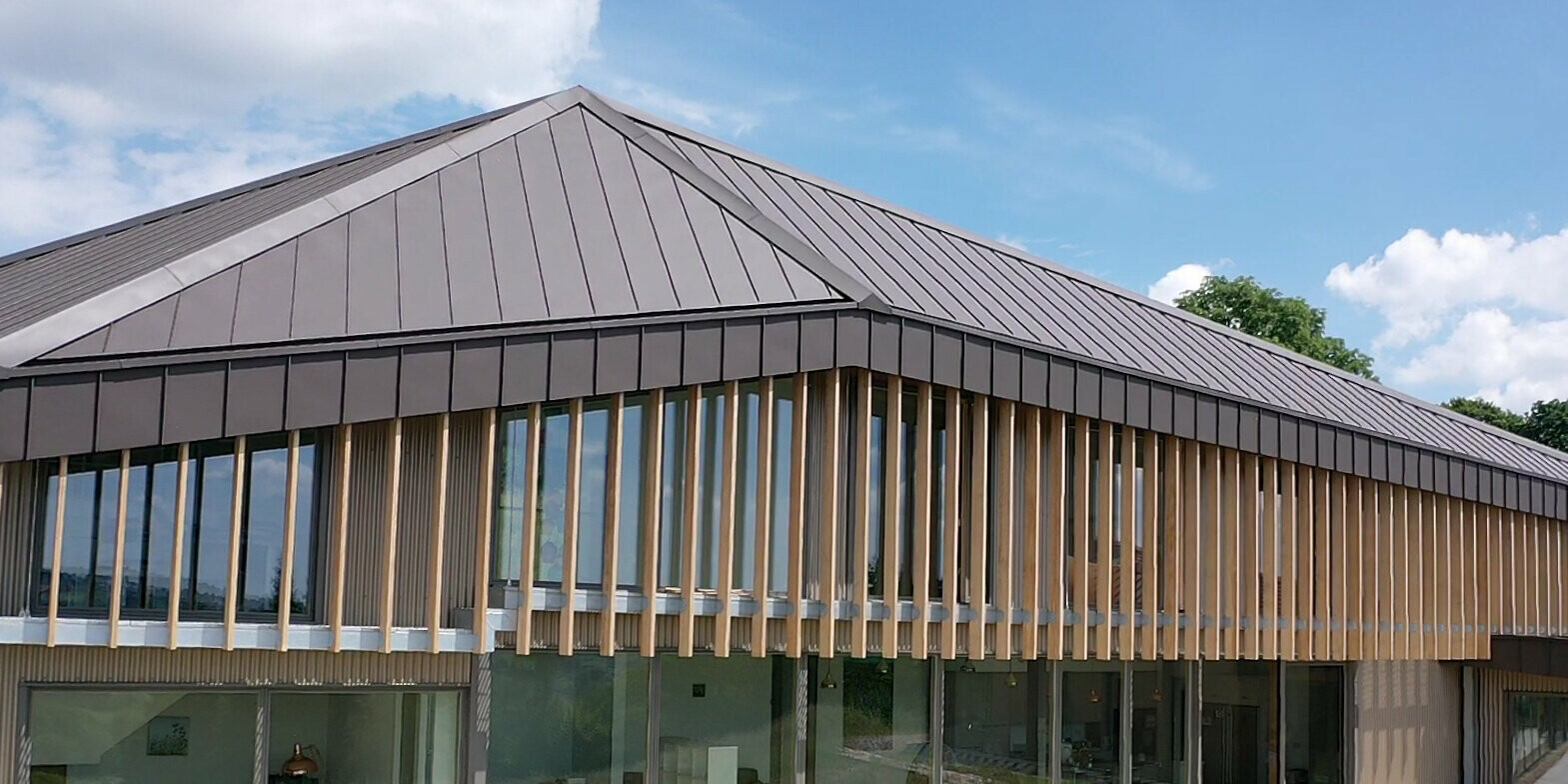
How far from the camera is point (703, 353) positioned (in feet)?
43.1

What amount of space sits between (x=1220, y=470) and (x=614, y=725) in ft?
26.1

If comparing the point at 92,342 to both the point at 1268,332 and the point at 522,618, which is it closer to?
the point at 522,618

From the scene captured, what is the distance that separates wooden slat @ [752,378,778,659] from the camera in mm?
13422

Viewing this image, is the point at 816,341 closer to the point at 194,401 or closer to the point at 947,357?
the point at 947,357

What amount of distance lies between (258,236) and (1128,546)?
9.45m

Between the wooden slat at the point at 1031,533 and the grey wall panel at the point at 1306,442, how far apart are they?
4.21 m

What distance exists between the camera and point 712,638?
13484 millimetres

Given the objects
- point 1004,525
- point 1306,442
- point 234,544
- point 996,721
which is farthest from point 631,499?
A: point 1306,442

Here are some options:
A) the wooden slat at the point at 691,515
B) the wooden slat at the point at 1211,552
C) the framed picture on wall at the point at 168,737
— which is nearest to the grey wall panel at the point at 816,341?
the wooden slat at the point at 691,515

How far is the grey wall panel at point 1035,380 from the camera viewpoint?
1515 cm

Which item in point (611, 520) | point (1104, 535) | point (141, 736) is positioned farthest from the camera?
point (1104, 535)

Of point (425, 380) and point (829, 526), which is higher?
point (425, 380)

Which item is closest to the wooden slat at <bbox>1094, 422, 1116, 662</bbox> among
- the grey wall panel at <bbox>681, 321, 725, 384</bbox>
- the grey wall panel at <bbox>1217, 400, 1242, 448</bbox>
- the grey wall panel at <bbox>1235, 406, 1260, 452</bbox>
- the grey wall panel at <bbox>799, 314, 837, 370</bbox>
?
the grey wall panel at <bbox>1217, 400, 1242, 448</bbox>

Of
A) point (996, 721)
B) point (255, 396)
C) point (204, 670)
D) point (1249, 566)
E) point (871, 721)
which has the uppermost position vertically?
point (255, 396)
